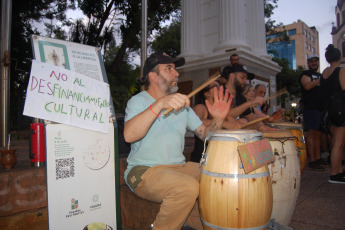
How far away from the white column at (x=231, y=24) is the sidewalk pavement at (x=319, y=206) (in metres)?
4.05

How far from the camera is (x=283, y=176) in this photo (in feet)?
6.55

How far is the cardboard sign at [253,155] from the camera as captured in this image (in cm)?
155

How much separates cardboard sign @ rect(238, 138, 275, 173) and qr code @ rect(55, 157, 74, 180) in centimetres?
129

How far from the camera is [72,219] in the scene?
71.6 inches

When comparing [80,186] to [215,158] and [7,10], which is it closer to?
[215,158]

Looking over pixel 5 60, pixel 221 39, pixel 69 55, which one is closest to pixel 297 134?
pixel 69 55

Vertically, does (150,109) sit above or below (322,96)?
below

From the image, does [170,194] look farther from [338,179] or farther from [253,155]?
[338,179]

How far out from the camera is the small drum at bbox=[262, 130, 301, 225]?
1983 millimetres

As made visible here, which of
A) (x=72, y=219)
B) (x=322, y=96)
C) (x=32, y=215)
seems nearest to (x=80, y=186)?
(x=72, y=219)

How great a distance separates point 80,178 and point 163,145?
72cm

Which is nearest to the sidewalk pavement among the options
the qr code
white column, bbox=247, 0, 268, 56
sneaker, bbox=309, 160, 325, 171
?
sneaker, bbox=309, 160, 325, 171

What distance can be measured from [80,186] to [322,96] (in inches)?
171

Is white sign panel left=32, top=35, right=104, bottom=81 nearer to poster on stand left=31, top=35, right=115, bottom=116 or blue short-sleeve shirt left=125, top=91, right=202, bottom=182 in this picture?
poster on stand left=31, top=35, right=115, bottom=116
